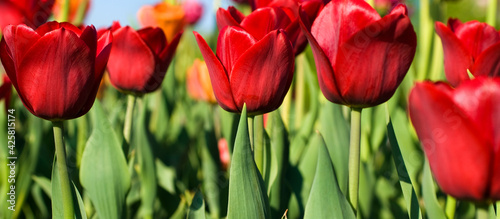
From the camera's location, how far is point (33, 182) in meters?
1.08

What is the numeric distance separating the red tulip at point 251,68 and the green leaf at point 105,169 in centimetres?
26

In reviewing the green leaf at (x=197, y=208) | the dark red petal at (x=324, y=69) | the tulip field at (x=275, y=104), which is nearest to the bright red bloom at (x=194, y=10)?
the tulip field at (x=275, y=104)

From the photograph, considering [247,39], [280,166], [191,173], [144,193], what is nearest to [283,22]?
[247,39]

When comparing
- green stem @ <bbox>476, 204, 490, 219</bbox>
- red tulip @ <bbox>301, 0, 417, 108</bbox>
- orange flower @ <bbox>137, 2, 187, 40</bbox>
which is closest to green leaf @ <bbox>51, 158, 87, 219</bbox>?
red tulip @ <bbox>301, 0, 417, 108</bbox>

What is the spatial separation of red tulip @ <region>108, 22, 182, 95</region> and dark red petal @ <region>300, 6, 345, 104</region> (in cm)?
35

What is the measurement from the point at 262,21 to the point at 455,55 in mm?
275

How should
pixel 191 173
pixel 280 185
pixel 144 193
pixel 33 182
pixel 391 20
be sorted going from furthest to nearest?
1. pixel 191 173
2. pixel 33 182
3. pixel 144 193
4. pixel 280 185
5. pixel 391 20

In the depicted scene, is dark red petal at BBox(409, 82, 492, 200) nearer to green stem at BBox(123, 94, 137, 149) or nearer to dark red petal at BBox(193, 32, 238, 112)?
dark red petal at BBox(193, 32, 238, 112)

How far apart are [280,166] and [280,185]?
37 millimetres

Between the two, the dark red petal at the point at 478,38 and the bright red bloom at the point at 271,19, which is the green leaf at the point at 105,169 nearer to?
the bright red bloom at the point at 271,19

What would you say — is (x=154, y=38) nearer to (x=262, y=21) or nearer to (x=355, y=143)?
(x=262, y=21)

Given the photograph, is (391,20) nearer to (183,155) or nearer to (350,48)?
(350,48)

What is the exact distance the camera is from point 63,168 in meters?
0.58

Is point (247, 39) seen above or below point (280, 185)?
above
